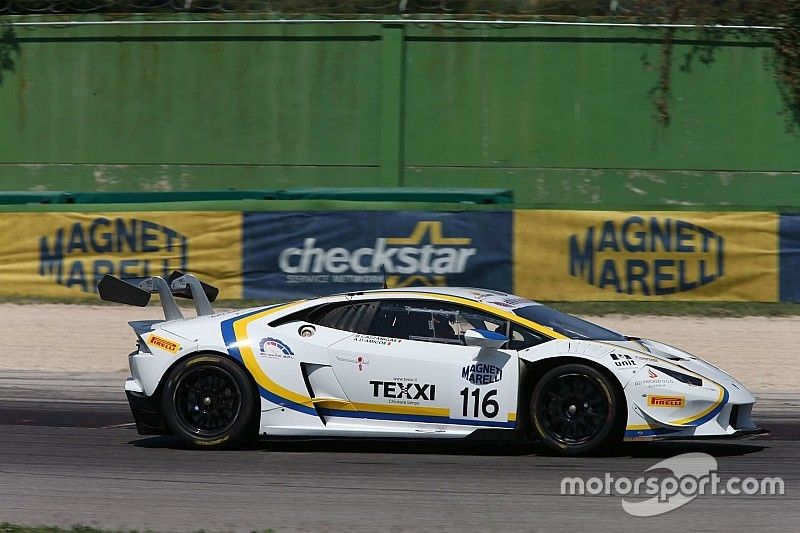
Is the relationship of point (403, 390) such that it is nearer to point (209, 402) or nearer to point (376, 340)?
point (376, 340)

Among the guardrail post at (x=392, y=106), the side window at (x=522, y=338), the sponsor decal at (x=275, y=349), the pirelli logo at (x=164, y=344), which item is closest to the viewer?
the side window at (x=522, y=338)

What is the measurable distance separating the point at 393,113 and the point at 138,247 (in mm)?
6352

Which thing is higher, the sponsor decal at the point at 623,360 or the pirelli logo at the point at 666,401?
the sponsor decal at the point at 623,360

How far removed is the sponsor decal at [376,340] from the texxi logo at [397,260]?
6519 millimetres

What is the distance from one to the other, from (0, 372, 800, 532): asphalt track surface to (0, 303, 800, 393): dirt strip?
2.63 m

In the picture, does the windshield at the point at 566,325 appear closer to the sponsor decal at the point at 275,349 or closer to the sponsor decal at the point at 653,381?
the sponsor decal at the point at 653,381

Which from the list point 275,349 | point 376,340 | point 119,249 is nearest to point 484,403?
point 376,340

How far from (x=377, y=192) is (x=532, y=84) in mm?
5069

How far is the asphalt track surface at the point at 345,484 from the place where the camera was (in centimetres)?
637

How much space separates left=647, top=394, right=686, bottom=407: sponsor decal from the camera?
7613mm

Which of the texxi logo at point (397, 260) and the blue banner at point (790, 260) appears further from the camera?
the texxi logo at point (397, 260)

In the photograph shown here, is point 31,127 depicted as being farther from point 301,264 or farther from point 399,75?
point 301,264

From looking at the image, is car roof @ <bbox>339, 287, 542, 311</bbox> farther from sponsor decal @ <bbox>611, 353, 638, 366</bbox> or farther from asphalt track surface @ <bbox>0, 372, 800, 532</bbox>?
asphalt track surface @ <bbox>0, 372, 800, 532</bbox>

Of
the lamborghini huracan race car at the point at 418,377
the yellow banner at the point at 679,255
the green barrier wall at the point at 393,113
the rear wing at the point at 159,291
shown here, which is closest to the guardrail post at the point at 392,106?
the green barrier wall at the point at 393,113
